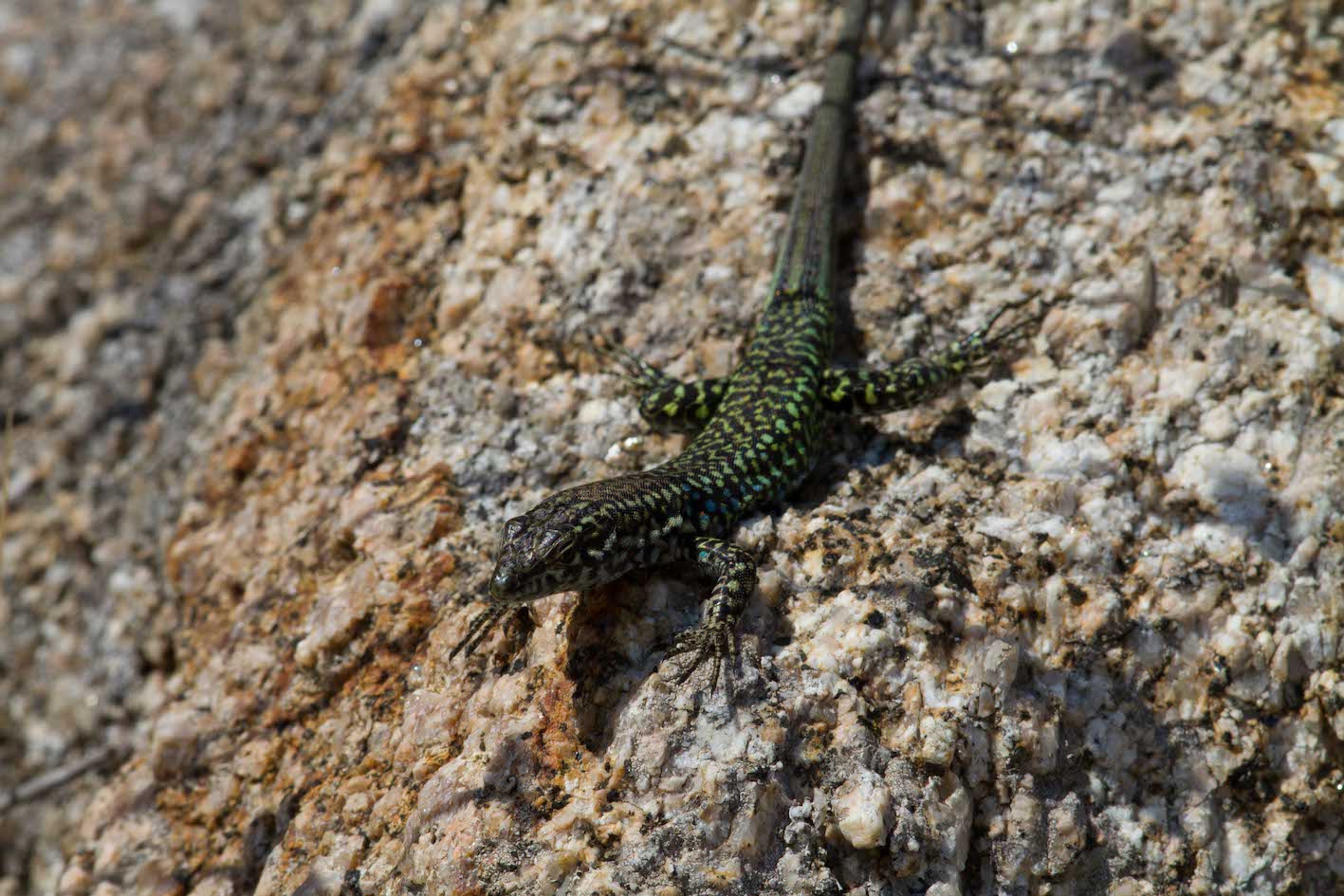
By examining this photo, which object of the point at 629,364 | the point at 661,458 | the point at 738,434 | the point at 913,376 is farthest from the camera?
the point at 629,364

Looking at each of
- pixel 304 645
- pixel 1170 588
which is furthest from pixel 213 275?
pixel 1170 588

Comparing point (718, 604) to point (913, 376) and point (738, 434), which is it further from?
point (913, 376)

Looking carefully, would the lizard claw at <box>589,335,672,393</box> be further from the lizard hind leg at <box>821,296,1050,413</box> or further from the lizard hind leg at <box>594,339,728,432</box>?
the lizard hind leg at <box>821,296,1050,413</box>

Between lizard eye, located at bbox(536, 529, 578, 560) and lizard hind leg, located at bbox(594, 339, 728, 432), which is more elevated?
lizard eye, located at bbox(536, 529, 578, 560)

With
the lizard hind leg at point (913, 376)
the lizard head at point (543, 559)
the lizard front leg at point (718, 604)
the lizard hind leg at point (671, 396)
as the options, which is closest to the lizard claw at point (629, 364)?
the lizard hind leg at point (671, 396)

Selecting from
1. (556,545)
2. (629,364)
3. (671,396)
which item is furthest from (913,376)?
(556,545)

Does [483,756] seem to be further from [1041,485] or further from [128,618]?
[128,618]

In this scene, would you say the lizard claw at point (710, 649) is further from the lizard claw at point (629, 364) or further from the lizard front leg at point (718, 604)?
the lizard claw at point (629, 364)

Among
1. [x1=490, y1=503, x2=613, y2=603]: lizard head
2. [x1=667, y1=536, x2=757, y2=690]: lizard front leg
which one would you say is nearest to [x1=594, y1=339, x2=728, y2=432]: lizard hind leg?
[x1=667, y1=536, x2=757, y2=690]: lizard front leg
